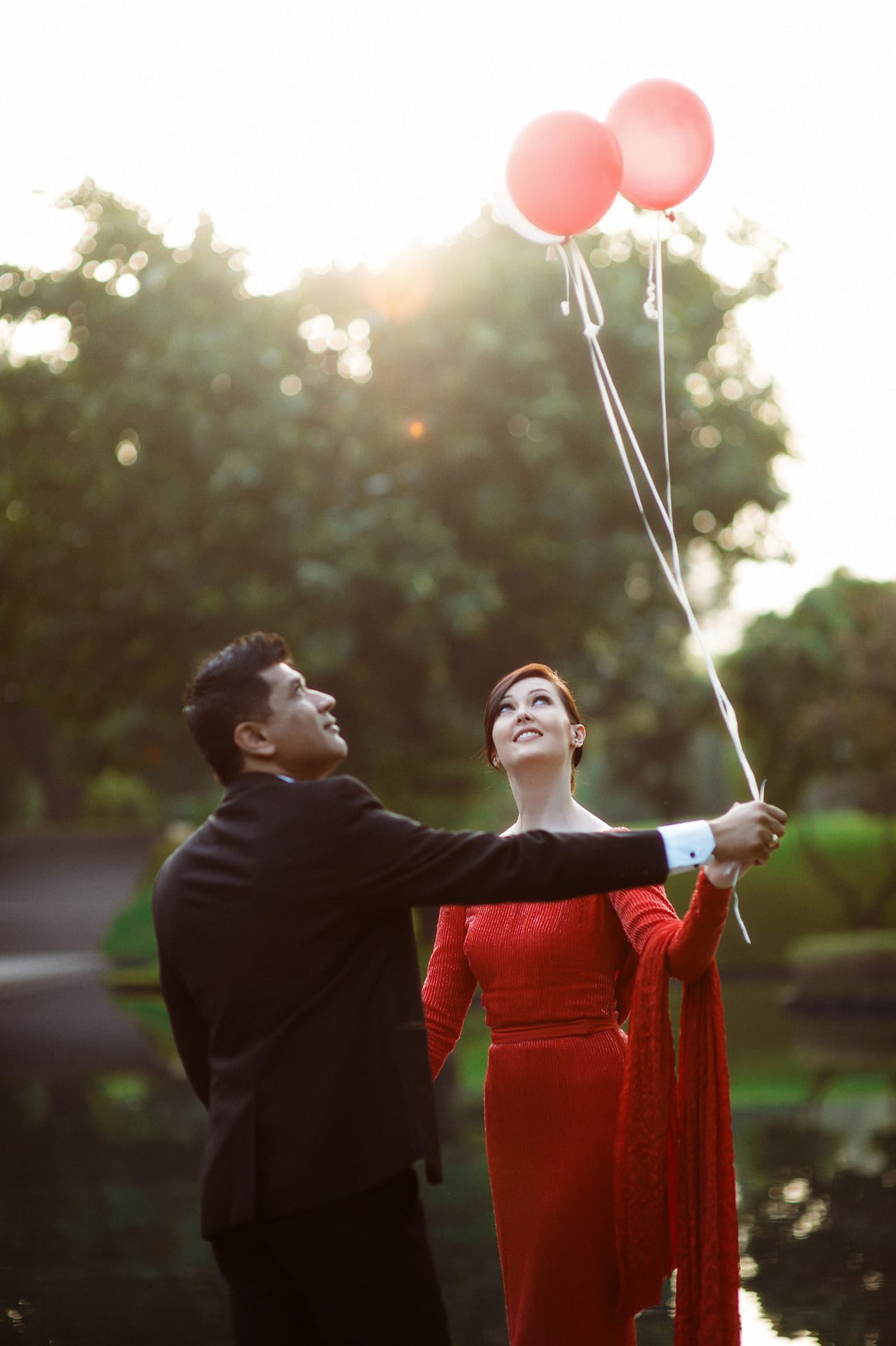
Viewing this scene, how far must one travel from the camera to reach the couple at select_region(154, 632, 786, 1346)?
2.57 m

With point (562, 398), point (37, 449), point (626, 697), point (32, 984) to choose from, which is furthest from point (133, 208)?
point (32, 984)

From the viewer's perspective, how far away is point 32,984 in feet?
73.3

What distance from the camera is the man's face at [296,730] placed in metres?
2.79

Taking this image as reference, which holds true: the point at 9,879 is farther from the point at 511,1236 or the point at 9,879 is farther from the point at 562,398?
the point at 511,1236

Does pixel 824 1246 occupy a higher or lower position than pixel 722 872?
lower

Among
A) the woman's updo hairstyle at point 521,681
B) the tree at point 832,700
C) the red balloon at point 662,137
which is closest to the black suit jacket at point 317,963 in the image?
the woman's updo hairstyle at point 521,681

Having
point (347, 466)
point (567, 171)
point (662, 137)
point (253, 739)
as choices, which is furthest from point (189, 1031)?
point (347, 466)

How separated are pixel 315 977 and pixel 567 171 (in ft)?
7.91

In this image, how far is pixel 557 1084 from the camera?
343 cm

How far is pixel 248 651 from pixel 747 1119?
26.9 feet

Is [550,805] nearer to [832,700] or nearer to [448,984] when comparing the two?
[448,984]

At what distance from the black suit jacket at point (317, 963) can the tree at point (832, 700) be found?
15573 millimetres

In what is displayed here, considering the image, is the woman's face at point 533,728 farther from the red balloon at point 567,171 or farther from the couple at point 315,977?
the red balloon at point 567,171

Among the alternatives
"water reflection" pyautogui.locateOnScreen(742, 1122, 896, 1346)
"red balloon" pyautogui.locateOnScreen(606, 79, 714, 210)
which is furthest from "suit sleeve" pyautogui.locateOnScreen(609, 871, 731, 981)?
"water reflection" pyautogui.locateOnScreen(742, 1122, 896, 1346)
